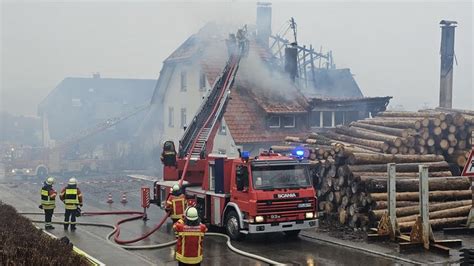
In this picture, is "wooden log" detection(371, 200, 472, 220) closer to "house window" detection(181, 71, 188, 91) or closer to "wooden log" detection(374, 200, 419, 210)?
"wooden log" detection(374, 200, 419, 210)

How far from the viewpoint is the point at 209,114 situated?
741 inches

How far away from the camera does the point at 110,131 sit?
139ft

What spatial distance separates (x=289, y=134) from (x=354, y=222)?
13.1m

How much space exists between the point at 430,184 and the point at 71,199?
9693 millimetres

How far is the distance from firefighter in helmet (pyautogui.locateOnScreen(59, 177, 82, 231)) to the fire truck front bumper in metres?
4.93

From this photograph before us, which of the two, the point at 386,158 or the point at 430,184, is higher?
the point at 386,158

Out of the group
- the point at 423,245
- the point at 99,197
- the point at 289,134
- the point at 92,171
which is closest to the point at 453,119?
the point at 423,245

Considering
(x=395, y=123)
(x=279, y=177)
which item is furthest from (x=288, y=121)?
(x=279, y=177)

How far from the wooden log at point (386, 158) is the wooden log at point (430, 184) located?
91 centimetres

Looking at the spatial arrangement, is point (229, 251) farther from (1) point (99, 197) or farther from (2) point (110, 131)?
(2) point (110, 131)

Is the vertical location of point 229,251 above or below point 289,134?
below

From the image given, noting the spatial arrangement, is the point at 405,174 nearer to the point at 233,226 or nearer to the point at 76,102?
the point at 233,226

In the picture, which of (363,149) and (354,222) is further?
(363,149)

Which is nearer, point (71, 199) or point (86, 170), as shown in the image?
point (71, 199)
